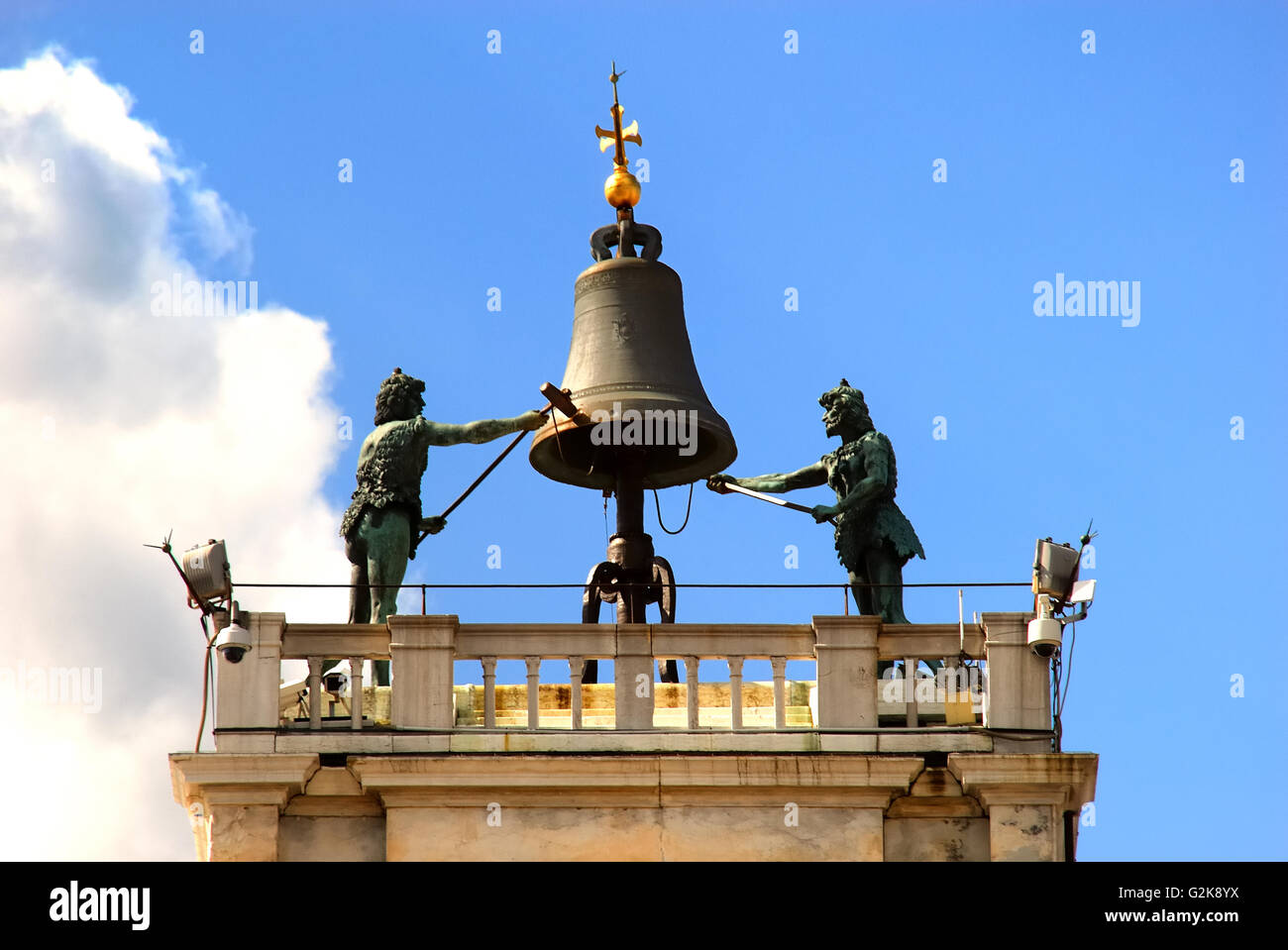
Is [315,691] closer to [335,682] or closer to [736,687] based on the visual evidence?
[335,682]

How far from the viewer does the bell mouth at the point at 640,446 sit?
3312cm

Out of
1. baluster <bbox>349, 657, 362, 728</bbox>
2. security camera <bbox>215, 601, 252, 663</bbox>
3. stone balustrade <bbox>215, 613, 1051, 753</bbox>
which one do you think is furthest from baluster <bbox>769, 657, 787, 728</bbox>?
security camera <bbox>215, 601, 252, 663</bbox>

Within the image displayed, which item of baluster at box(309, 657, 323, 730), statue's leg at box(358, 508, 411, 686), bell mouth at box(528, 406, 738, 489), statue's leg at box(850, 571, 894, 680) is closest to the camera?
baluster at box(309, 657, 323, 730)

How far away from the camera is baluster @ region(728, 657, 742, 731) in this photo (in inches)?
1172

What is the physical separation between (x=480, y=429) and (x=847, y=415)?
330 cm

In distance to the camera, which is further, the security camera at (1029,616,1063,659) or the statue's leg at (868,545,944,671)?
the statue's leg at (868,545,944,671)

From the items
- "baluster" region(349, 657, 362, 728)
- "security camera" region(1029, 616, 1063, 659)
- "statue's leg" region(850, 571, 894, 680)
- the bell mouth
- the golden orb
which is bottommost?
"baluster" region(349, 657, 362, 728)

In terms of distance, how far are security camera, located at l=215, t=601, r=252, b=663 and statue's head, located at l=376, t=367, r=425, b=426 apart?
4.04 metres

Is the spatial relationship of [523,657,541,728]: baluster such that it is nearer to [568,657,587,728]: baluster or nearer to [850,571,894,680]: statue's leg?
[568,657,587,728]: baluster

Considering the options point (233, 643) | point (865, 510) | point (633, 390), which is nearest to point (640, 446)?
point (633, 390)

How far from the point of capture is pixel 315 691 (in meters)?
29.9

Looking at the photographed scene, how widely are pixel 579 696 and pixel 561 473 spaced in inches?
184

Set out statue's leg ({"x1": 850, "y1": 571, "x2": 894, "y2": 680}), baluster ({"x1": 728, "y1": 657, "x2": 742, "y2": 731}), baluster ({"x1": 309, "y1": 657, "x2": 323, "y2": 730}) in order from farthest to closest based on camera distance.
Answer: statue's leg ({"x1": 850, "y1": 571, "x2": 894, "y2": 680}) → baluster ({"x1": 728, "y1": 657, "x2": 742, "y2": 731}) → baluster ({"x1": 309, "y1": 657, "x2": 323, "y2": 730})
